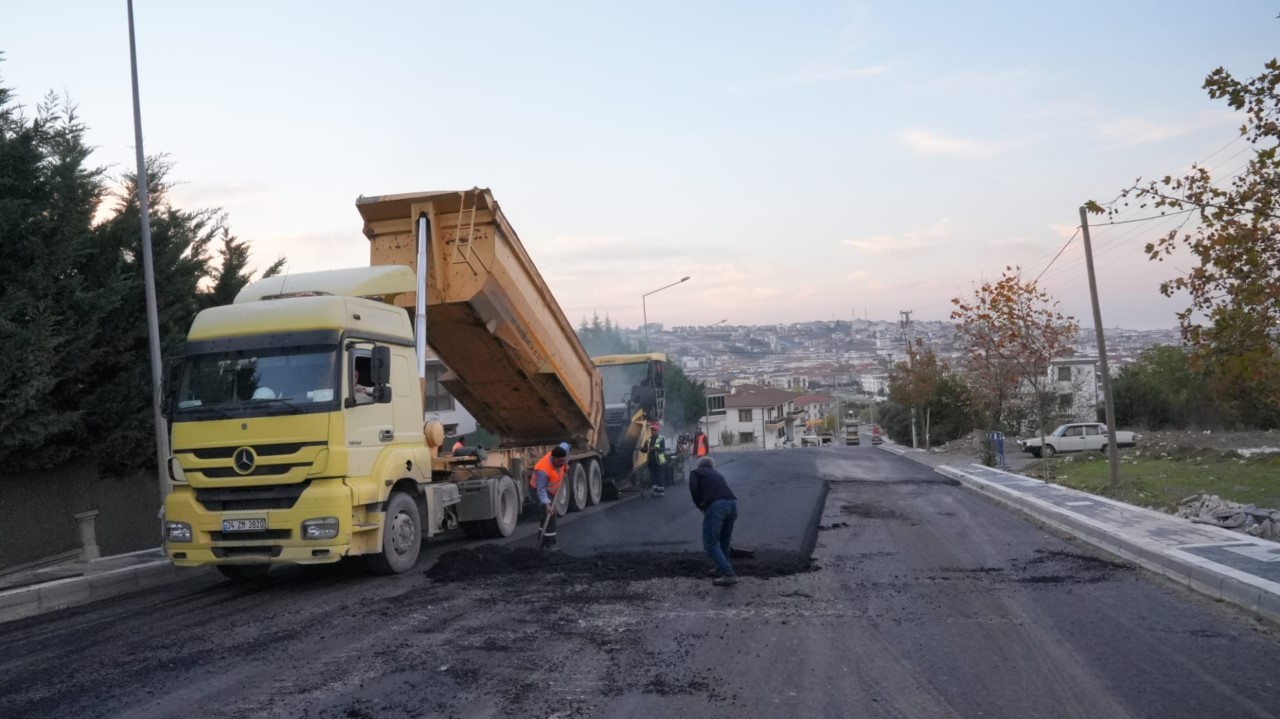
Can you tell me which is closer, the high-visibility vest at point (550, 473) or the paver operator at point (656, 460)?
the high-visibility vest at point (550, 473)

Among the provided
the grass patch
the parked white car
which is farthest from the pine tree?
the parked white car

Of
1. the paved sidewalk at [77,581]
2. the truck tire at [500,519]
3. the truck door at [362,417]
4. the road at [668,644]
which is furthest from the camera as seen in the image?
the truck tire at [500,519]

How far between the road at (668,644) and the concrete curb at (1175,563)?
0.92 feet

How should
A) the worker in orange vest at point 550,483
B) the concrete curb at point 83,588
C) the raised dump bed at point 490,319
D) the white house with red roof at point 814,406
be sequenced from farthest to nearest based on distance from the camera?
the white house with red roof at point 814,406 < the raised dump bed at point 490,319 < the worker in orange vest at point 550,483 < the concrete curb at point 83,588

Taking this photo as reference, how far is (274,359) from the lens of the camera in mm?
10492

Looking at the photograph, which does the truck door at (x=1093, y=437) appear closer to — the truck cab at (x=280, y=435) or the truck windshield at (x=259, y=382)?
the truck cab at (x=280, y=435)

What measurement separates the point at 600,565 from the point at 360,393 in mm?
3300

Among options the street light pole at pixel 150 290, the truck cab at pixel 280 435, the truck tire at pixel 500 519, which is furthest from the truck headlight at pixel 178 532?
the truck tire at pixel 500 519

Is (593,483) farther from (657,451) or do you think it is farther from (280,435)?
(280,435)

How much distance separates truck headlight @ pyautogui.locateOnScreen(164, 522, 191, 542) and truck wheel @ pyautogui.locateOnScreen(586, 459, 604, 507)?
925 centimetres

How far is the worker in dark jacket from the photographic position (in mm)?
9984

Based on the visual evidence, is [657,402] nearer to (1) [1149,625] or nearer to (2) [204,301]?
(2) [204,301]

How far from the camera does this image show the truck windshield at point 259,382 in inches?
403

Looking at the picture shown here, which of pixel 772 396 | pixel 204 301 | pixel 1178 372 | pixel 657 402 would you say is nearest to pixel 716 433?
pixel 772 396
